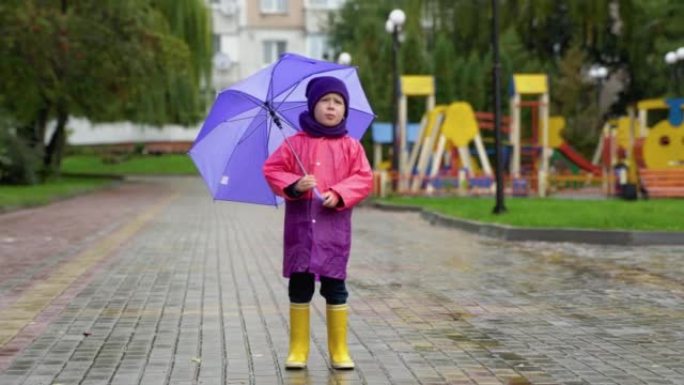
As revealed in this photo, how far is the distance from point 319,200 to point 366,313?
292cm

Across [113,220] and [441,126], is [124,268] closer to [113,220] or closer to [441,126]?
[113,220]

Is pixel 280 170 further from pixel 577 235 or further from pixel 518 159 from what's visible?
pixel 518 159

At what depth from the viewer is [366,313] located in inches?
354

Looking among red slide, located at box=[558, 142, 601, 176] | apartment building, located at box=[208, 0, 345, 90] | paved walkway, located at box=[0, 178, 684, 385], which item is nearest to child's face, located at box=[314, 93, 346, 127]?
paved walkway, located at box=[0, 178, 684, 385]

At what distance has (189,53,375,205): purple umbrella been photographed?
683cm

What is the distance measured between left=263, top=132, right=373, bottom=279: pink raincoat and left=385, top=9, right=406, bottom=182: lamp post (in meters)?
23.3

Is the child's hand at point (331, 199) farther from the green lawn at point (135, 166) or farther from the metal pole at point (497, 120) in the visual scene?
the green lawn at point (135, 166)

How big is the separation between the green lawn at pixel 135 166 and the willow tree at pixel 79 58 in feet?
49.0

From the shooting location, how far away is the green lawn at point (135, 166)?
193 ft

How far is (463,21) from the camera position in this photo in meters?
40.4

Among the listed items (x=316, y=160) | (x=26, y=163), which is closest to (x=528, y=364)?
(x=316, y=160)

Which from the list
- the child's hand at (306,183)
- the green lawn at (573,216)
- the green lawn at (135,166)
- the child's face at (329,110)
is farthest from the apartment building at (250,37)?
the child's hand at (306,183)

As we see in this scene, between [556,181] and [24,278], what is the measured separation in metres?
26.7

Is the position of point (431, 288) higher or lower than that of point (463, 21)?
lower
